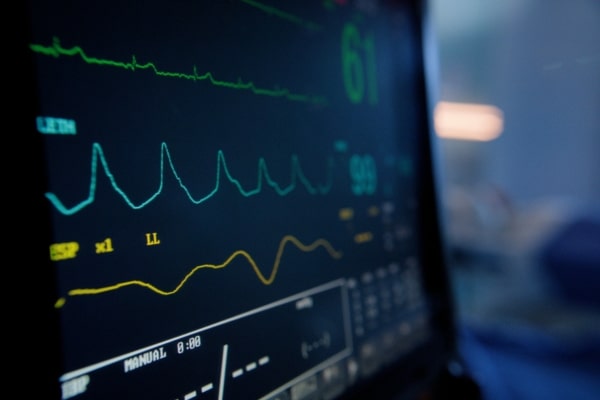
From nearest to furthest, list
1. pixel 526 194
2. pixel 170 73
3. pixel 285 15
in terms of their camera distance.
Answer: pixel 170 73 < pixel 285 15 < pixel 526 194

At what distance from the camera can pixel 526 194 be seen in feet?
8.12

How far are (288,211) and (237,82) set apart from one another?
0.45ft

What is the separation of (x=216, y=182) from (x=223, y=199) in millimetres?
16

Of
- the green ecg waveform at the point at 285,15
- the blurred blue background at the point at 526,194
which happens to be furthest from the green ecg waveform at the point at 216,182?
the blurred blue background at the point at 526,194

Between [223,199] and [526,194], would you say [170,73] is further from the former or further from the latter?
[526,194]

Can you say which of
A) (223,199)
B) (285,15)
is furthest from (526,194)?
(223,199)

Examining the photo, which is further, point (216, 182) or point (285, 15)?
point (285, 15)

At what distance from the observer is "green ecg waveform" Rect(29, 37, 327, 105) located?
A: 1.08 ft

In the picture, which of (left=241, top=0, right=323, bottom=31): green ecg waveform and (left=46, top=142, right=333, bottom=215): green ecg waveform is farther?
(left=241, top=0, right=323, bottom=31): green ecg waveform

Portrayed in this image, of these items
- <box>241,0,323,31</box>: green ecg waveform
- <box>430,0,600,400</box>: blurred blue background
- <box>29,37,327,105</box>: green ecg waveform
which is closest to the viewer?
<box>29,37,327,105</box>: green ecg waveform

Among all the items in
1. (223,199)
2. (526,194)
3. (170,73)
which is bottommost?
(526,194)

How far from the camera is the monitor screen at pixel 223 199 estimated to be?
1.10 ft

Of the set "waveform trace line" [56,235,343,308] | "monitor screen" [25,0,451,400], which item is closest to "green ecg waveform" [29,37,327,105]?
"monitor screen" [25,0,451,400]

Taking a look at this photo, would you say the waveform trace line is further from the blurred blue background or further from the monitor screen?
the blurred blue background
